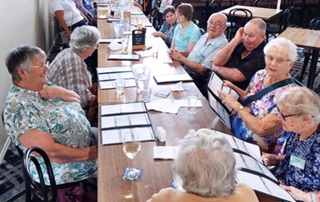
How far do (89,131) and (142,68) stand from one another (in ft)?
2.69

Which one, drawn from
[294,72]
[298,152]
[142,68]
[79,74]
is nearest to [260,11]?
[294,72]

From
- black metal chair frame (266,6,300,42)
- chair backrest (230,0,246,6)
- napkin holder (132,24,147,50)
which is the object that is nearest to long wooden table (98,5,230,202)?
napkin holder (132,24,147,50)

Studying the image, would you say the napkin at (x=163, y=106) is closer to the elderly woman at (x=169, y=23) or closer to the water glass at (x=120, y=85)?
the water glass at (x=120, y=85)

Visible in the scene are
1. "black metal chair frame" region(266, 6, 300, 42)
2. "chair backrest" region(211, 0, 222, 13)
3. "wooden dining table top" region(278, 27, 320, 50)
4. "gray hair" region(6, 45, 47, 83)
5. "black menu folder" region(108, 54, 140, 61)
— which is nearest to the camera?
"gray hair" region(6, 45, 47, 83)

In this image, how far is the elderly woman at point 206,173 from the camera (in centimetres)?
102

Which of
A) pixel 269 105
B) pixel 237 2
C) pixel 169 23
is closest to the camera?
pixel 269 105

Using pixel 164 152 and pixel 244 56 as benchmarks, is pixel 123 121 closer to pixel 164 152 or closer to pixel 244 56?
pixel 164 152

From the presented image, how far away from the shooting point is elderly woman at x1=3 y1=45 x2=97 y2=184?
5.41 ft

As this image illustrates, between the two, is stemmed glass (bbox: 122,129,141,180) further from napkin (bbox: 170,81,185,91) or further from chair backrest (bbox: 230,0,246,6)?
chair backrest (bbox: 230,0,246,6)

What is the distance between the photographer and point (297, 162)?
1.65 metres

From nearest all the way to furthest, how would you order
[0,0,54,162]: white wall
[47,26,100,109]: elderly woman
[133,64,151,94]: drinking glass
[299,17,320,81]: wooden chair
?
[133,64,151,94]: drinking glass < [47,26,100,109]: elderly woman < [0,0,54,162]: white wall < [299,17,320,81]: wooden chair

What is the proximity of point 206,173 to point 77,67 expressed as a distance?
72.1 inches

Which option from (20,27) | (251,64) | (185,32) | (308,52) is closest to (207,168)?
(251,64)

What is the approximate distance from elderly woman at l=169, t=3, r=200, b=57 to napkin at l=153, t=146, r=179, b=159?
202cm
